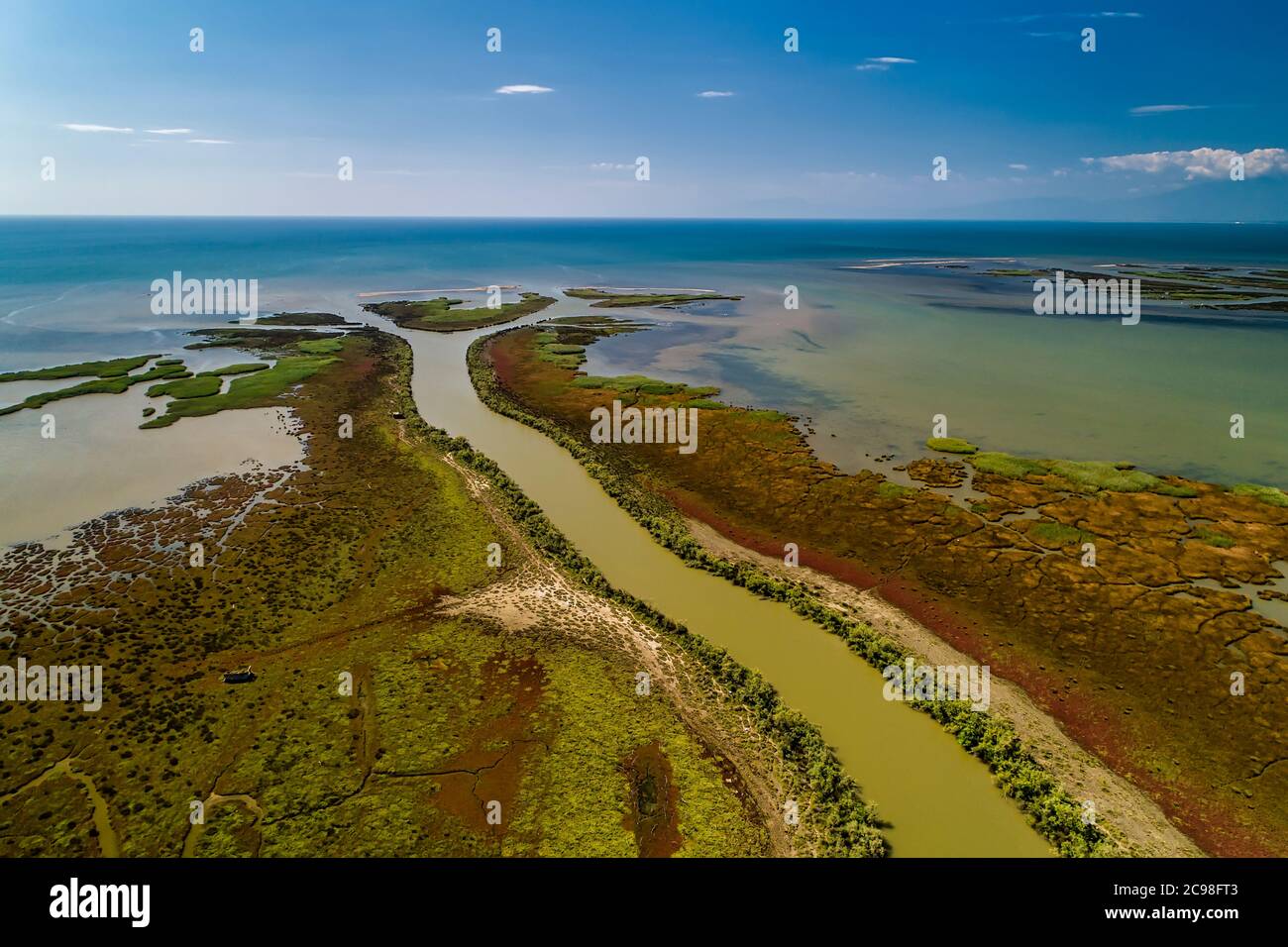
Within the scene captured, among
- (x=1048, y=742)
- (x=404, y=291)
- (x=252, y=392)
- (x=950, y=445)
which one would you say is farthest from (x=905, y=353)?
(x=404, y=291)

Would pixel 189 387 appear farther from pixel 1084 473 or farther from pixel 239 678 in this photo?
pixel 1084 473

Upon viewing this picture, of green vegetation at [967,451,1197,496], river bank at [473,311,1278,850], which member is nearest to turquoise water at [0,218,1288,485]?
green vegetation at [967,451,1197,496]

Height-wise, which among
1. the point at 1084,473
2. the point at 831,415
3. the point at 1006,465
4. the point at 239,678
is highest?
the point at 831,415

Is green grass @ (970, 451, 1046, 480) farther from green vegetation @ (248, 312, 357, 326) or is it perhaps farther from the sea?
green vegetation @ (248, 312, 357, 326)

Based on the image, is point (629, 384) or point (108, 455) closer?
point (108, 455)

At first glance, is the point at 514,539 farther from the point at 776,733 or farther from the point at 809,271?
the point at 809,271
